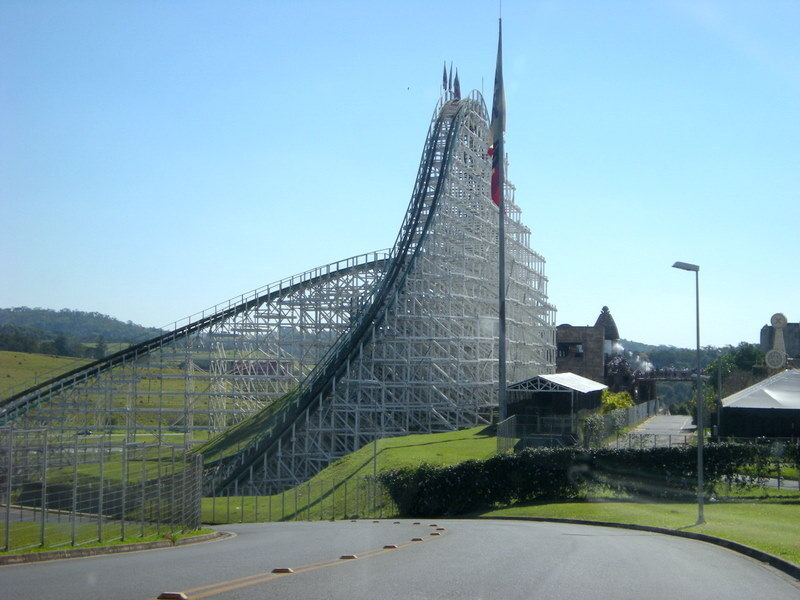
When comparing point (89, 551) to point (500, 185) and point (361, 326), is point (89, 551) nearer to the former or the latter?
point (500, 185)

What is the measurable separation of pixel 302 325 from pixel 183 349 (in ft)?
19.4

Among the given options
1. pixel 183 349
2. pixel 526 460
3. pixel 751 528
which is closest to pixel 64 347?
pixel 183 349

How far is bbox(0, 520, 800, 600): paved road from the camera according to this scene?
8.30 m

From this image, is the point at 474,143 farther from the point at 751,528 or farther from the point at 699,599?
the point at 699,599

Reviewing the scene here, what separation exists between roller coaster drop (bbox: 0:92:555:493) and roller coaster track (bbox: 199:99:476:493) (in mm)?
81

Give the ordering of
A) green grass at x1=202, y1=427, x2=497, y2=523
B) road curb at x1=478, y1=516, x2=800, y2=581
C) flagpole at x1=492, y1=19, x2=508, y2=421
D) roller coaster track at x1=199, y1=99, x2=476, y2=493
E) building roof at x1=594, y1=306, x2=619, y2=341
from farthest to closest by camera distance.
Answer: building roof at x1=594, y1=306, x2=619, y2=341 → roller coaster track at x1=199, y1=99, x2=476, y2=493 → flagpole at x1=492, y1=19, x2=508, y2=421 → green grass at x1=202, y1=427, x2=497, y2=523 → road curb at x1=478, y1=516, x2=800, y2=581

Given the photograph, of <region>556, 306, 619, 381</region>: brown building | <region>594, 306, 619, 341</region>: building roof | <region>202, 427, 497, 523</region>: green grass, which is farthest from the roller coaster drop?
<region>594, 306, 619, 341</region>: building roof

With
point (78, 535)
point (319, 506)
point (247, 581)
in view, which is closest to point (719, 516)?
Answer: point (319, 506)

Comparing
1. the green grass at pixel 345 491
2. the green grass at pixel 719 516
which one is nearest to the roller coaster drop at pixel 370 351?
the green grass at pixel 345 491

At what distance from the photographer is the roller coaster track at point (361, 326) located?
32.3m

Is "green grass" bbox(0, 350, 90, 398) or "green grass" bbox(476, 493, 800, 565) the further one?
Answer: "green grass" bbox(0, 350, 90, 398)

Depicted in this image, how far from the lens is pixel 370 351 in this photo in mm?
36844

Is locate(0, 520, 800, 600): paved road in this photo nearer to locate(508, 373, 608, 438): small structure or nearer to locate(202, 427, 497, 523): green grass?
locate(202, 427, 497, 523): green grass

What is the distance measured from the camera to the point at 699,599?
27.2 ft
